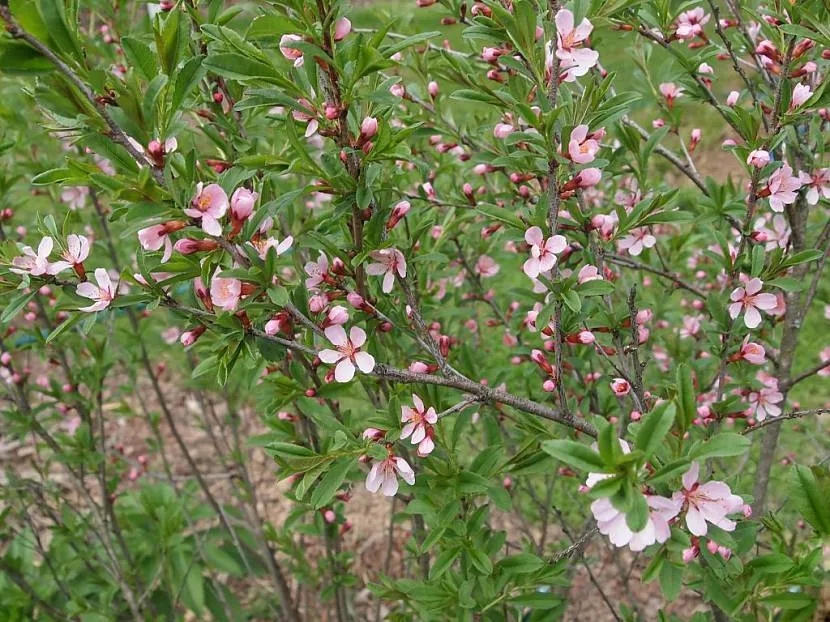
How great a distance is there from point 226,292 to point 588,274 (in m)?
0.78

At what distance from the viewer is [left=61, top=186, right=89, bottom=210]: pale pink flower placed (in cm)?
269

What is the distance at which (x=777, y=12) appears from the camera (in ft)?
5.60

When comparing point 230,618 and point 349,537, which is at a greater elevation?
point 230,618

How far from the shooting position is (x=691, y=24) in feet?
6.95

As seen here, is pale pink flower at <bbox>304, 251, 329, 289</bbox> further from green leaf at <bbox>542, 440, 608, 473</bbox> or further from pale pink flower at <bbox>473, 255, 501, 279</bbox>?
pale pink flower at <bbox>473, 255, 501, 279</bbox>

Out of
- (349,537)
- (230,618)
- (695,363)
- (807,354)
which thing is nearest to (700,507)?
(695,363)

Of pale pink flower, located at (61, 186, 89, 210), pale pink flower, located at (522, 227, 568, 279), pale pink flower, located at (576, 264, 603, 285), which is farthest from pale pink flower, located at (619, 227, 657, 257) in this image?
pale pink flower, located at (61, 186, 89, 210)

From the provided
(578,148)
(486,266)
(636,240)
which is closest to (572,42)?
(578,148)

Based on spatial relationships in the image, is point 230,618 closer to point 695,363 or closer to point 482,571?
point 482,571

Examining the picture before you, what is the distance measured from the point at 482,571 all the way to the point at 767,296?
0.96 meters

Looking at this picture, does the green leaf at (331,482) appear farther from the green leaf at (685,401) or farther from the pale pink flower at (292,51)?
the pale pink flower at (292,51)

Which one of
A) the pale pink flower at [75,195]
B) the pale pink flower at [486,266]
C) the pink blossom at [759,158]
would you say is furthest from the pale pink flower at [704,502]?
the pale pink flower at [75,195]

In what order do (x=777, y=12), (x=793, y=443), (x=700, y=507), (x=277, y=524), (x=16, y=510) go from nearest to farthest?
(x=700, y=507) → (x=777, y=12) → (x=16, y=510) → (x=793, y=443) → (x=277, y=524)

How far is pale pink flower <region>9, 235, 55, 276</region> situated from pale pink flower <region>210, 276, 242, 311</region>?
0.35 metres
